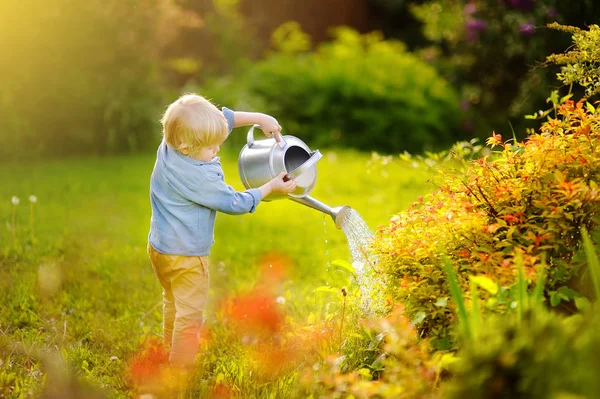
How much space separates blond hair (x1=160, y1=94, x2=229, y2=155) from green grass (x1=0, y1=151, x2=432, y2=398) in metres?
0.78

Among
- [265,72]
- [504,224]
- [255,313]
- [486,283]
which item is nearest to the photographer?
[486,283]

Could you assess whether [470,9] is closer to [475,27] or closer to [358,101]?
[475,27]

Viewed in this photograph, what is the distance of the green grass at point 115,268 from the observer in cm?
300

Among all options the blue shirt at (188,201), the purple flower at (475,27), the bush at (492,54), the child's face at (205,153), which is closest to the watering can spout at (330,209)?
the blue shirt at (188,201)

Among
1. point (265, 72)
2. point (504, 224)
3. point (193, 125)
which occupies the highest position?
point (265, 72)

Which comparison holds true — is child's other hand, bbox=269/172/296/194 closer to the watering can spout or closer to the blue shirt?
the blue shirt

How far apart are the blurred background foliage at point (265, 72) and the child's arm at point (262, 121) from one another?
2202 mm

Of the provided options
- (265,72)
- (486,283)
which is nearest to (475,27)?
(265,72)

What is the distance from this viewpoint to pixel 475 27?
9445 mm

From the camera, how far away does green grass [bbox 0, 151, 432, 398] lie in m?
3.00

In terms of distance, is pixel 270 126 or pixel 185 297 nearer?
pixel 185 297

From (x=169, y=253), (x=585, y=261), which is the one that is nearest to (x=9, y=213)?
(x=169, y=253)

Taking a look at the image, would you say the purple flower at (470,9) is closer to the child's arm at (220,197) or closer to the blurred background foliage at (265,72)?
the blurred background foliage at (265,72)

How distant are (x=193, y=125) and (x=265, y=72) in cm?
735
